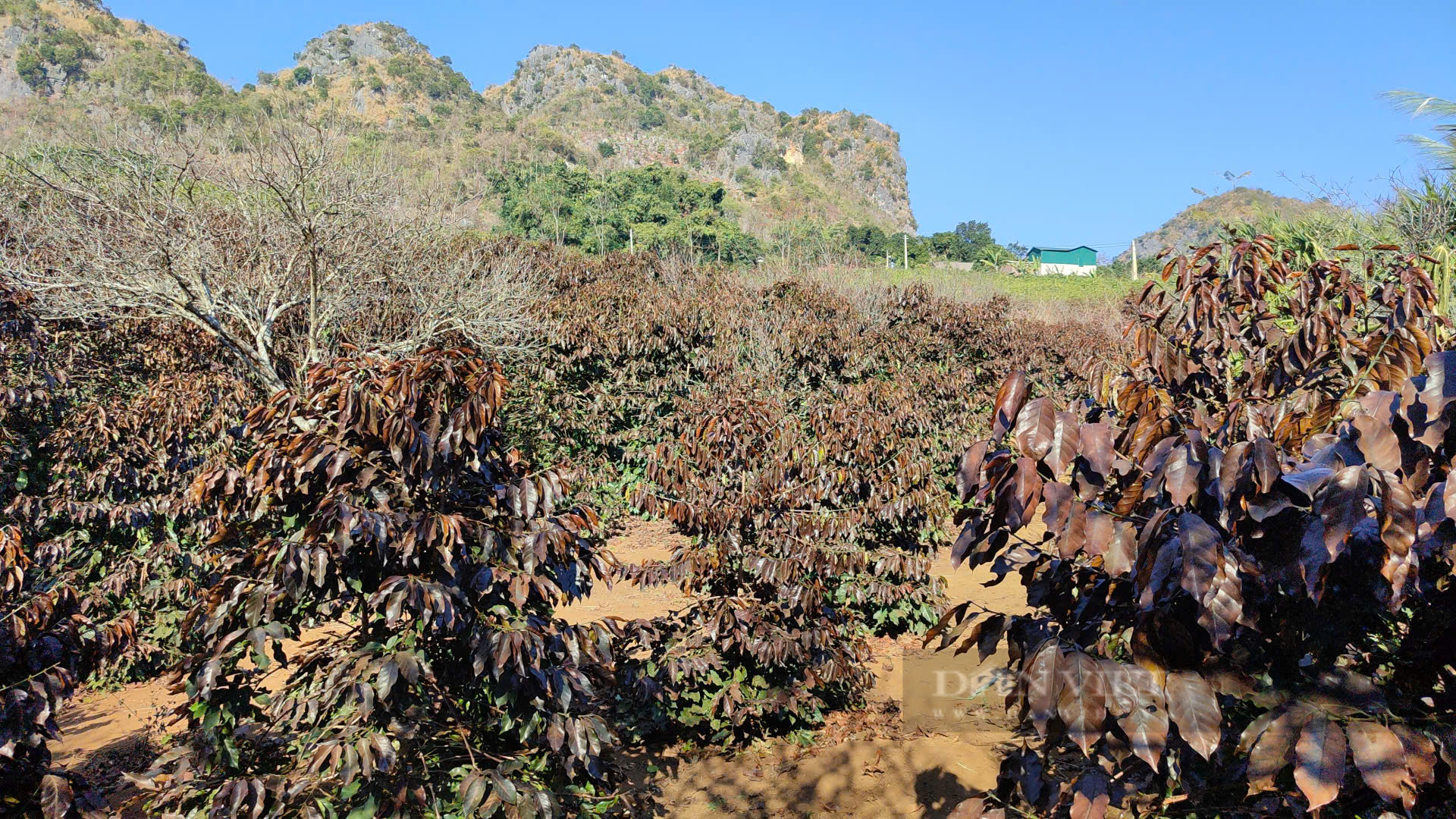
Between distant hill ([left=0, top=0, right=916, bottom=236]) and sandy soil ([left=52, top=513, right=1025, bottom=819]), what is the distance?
28378 millimetres

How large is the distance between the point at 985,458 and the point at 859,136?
241 ft

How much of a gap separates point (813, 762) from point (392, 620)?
10.2ft

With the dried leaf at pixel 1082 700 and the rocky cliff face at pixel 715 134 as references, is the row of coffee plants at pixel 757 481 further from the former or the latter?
the rocky cliff face at pixel 715 134

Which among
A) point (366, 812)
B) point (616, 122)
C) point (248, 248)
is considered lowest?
point (366, 812)

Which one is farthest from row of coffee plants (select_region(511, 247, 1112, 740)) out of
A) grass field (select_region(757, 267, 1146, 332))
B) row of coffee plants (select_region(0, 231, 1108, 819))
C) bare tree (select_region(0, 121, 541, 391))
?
grass field (select_region(757, 267, 1146, 332))

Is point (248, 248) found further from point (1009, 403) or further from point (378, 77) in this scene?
point (378, 77)

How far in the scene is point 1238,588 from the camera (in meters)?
1.35

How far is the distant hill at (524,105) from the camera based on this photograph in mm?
44969

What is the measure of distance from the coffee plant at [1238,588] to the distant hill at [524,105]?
1280 inches

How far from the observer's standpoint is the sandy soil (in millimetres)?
4285

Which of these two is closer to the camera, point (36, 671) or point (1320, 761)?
point (1320, 761)

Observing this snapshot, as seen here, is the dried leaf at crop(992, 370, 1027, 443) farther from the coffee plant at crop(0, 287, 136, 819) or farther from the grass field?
the grass field

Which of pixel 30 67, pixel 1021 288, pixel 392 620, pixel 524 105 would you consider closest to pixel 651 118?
pixel 524 105

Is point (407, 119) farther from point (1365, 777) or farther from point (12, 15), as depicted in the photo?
point (1365, 777)
